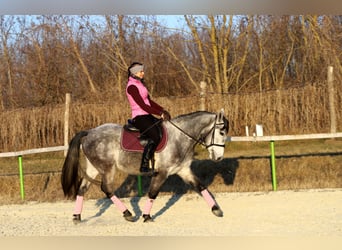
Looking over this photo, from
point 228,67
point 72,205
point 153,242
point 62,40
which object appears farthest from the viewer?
point 62,40

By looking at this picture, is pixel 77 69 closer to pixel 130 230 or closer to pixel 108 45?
pixel 108 45

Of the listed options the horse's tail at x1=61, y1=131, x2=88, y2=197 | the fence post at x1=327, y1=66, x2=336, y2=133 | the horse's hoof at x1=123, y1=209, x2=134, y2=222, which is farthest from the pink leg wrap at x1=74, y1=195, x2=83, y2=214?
the fence post at x1=327, y1=66, x2=336, y2=133

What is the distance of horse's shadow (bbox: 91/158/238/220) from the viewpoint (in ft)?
36.0

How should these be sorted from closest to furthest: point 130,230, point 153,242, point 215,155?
point 153,242, point 130,230, point 215,155

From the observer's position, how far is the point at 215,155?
27.3 feet

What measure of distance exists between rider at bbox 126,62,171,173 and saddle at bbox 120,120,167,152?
82 mm

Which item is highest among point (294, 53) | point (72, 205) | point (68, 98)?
point (294, 53)

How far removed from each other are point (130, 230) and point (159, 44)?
16.7m

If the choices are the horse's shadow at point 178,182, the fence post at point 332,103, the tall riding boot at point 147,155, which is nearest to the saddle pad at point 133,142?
the tall riding boot at point 147,155

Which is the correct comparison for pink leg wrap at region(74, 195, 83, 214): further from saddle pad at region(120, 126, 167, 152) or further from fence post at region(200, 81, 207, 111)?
fence post at region(200, 81, 207, 111)

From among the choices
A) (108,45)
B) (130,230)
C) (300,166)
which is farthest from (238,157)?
(108,45)

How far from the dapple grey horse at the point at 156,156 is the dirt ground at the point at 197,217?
43 centimetres

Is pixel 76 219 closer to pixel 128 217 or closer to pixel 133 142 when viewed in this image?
pixel 128 217

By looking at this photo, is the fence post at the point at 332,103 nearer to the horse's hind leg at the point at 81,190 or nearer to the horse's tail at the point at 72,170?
the horse's hind leg at the point at 81,190
